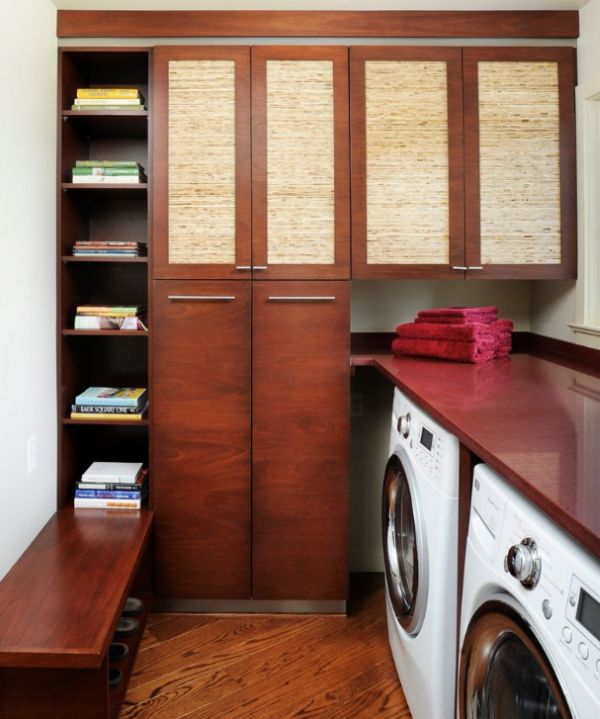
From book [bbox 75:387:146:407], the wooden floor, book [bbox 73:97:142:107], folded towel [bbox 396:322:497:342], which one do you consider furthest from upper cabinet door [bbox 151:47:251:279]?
the wooden floor

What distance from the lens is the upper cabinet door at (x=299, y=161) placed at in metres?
2.40

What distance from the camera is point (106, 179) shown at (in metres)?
2.46

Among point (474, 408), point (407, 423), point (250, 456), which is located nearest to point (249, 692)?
point (250, 456)

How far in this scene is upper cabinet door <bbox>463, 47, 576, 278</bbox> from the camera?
2.45 m

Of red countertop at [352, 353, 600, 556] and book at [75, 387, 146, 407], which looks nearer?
red countertop at [352, 353, 600, 556]

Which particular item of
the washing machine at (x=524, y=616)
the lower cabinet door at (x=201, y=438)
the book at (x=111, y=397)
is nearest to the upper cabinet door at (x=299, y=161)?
the lower cabinet door at (x=201, y=438)

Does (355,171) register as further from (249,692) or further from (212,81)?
(249,692)

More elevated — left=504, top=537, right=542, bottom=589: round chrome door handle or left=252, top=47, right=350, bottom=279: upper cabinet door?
left=252, top=47, right=350, bottom=279: upper cabinet door

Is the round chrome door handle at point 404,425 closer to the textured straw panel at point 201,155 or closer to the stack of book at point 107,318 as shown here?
the textured straw panel at point 201,155

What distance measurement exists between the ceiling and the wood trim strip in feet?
0.07

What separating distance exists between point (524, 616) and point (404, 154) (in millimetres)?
1890

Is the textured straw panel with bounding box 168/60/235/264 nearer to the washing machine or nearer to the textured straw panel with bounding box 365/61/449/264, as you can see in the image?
the textured straw panel with bounding box 365/61/449/264

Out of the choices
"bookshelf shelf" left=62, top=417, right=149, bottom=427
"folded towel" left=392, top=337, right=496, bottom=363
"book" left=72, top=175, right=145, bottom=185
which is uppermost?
"book" left=72, top=175, right=145, bottom=185

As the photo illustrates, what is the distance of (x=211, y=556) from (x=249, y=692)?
589 millimetres
